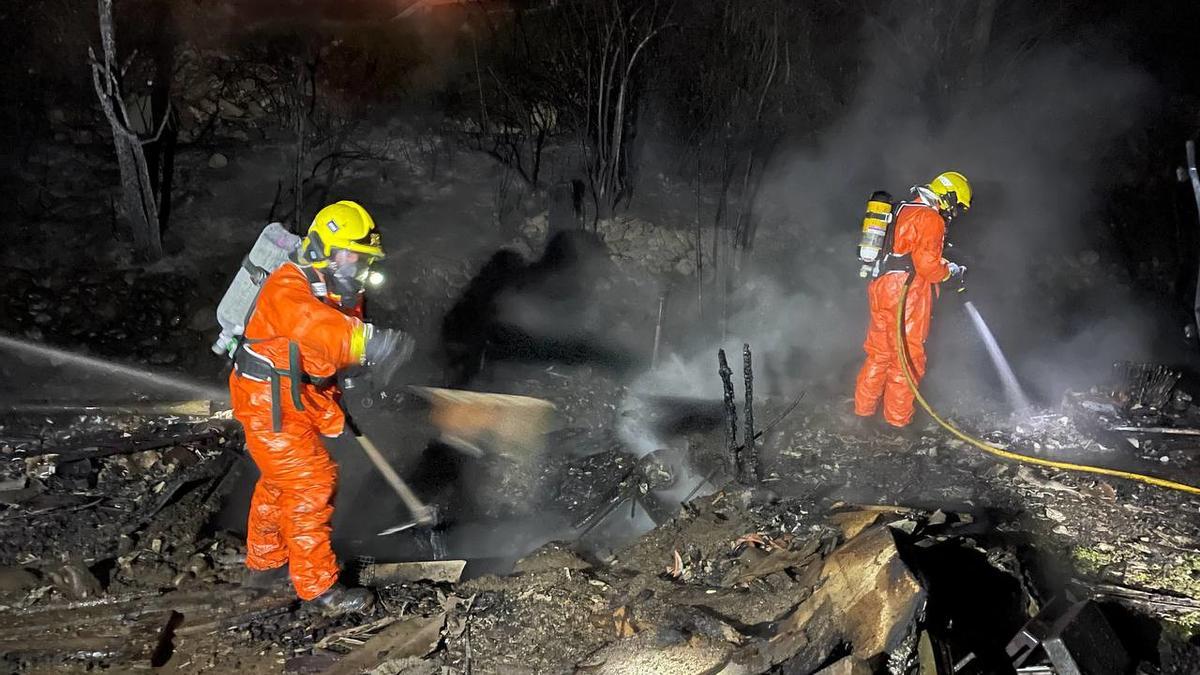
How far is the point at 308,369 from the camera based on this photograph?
13.1 feet

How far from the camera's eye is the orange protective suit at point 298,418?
3859 millimetres

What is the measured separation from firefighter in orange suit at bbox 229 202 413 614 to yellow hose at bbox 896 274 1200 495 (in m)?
3.79

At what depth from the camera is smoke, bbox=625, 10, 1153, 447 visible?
8.09 m

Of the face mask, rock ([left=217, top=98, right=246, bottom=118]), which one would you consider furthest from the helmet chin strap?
rock ([left=217, top=98, right=246, bottom=118])

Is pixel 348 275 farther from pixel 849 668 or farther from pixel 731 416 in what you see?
pixel 849 668

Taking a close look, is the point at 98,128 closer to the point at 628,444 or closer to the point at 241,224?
the point at 241,224

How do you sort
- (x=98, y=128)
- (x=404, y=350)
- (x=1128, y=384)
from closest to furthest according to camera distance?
1. (x=404, y=350)
2. (x=1128, y=384)
3. (x=98, y=128)

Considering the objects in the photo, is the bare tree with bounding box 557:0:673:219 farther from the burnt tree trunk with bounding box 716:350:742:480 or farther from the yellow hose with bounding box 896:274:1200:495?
the burnt tree trunk with bounding box 716:350:742:480

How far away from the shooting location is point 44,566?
4543 millimetres

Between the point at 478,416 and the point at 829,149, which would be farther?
the point at 829,149

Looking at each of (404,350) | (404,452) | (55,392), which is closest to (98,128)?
(55,392)

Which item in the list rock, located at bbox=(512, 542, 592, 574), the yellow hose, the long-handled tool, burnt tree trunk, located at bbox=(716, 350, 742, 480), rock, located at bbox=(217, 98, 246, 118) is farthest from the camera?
rock, located at bbox=(217, 98, 246, 118)

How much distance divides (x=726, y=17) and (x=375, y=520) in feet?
26.8

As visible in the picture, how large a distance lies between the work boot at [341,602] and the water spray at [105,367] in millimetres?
3618
